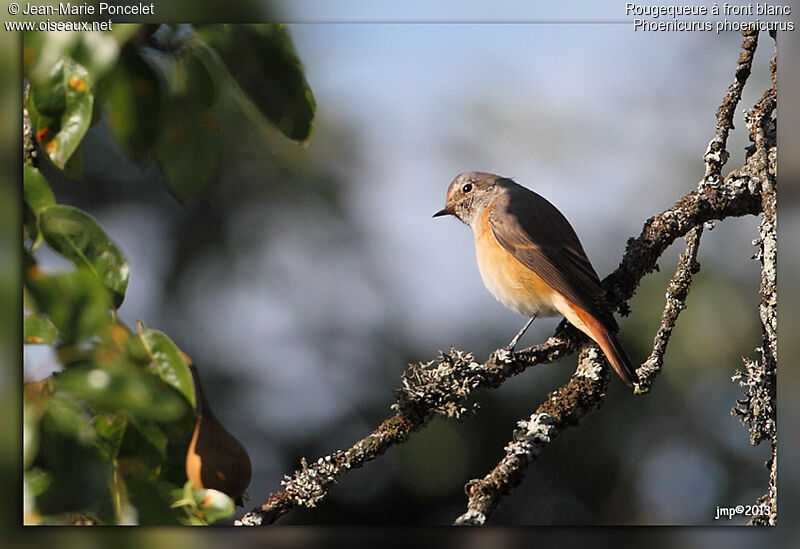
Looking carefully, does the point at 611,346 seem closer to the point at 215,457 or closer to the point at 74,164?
the point at 215,457

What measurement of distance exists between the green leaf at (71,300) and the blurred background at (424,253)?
0.72m

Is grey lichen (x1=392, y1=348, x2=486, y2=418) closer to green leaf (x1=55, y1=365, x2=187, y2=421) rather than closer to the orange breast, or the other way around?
the orange breast

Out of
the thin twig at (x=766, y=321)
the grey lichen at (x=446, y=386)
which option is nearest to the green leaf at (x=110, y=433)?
the grey lichen at (x=446, y=386)

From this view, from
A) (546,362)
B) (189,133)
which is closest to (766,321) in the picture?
(546,362)

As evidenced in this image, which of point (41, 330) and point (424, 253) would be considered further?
point (424, 253)

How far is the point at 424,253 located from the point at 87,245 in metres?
0.87

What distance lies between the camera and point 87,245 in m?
1.04

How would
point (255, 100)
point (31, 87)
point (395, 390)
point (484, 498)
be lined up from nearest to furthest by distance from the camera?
point (255, 100) < point (31, 87) < point (484, 498) < point (395, 390)

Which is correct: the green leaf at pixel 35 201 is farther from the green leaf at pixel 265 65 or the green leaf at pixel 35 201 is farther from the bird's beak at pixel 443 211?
the bird's beak at pixel 443 211

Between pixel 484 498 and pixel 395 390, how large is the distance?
12.1 inches

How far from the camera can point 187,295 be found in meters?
1.75

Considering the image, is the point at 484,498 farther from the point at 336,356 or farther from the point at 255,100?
the point at 255,100

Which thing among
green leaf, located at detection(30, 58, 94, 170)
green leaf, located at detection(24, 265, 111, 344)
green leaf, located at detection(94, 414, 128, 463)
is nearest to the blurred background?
green leaf, located at detection(30, 58, 94, 170)

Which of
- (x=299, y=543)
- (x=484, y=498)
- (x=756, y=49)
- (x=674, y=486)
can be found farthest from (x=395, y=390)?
(x=756, y=49)
